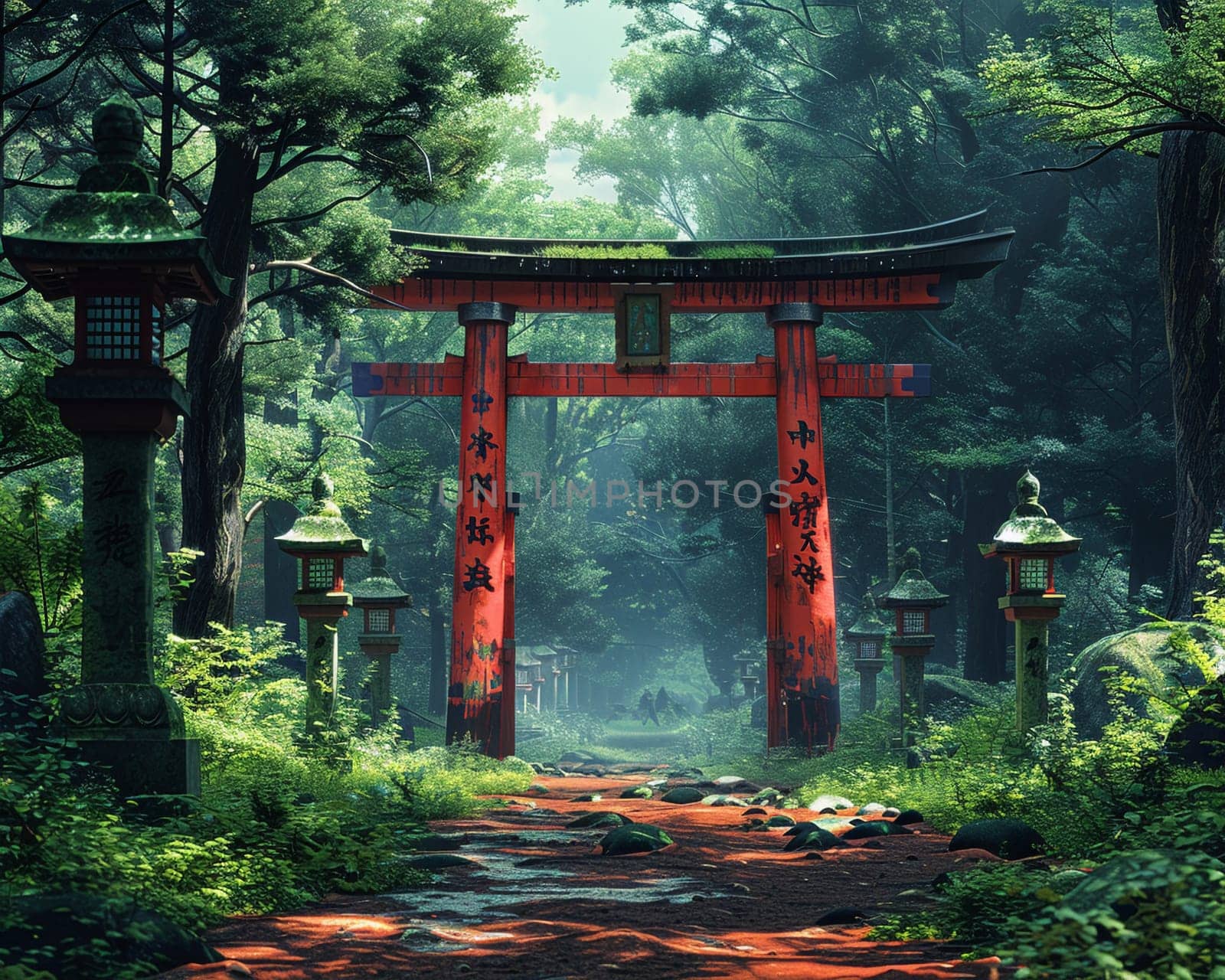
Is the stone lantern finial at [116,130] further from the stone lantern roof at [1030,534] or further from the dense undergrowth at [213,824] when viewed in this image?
the stone lantern roof at [1030,534]

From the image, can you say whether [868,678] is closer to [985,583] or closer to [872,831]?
[985,583]

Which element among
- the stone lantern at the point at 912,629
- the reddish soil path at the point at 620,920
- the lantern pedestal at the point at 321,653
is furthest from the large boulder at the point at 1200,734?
the stone lantern at the point at 912,629

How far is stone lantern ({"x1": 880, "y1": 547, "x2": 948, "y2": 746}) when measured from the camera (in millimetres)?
18469

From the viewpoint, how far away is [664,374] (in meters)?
20.1

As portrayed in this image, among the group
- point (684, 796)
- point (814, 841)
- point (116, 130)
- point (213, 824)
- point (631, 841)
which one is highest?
point (116, 130)

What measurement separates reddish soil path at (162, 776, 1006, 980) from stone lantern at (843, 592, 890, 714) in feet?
45.7

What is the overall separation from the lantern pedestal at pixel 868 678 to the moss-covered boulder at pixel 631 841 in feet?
49.8

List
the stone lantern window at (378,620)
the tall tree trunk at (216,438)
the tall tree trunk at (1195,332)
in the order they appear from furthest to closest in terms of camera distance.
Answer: the stone lantern window at (378,620), the tall tree trunk at (1195,332), the tall tree trunk at (216,438)

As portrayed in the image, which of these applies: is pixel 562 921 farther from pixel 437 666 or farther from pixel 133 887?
pixel 437 666

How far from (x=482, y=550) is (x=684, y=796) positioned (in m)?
4.67

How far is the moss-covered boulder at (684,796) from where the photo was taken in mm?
16859

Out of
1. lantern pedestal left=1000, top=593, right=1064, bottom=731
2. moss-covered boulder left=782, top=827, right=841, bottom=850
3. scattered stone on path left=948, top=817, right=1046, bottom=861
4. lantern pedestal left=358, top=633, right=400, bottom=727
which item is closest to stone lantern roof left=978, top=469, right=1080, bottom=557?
lantern pedestal left=1000, top=593, right=1064, bottom=731

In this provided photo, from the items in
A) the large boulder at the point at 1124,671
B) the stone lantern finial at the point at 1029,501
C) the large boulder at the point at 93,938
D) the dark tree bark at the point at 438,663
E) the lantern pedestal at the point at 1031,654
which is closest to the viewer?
the large boulder at the point at 93,938

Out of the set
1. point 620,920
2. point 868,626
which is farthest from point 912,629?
point 620,920
